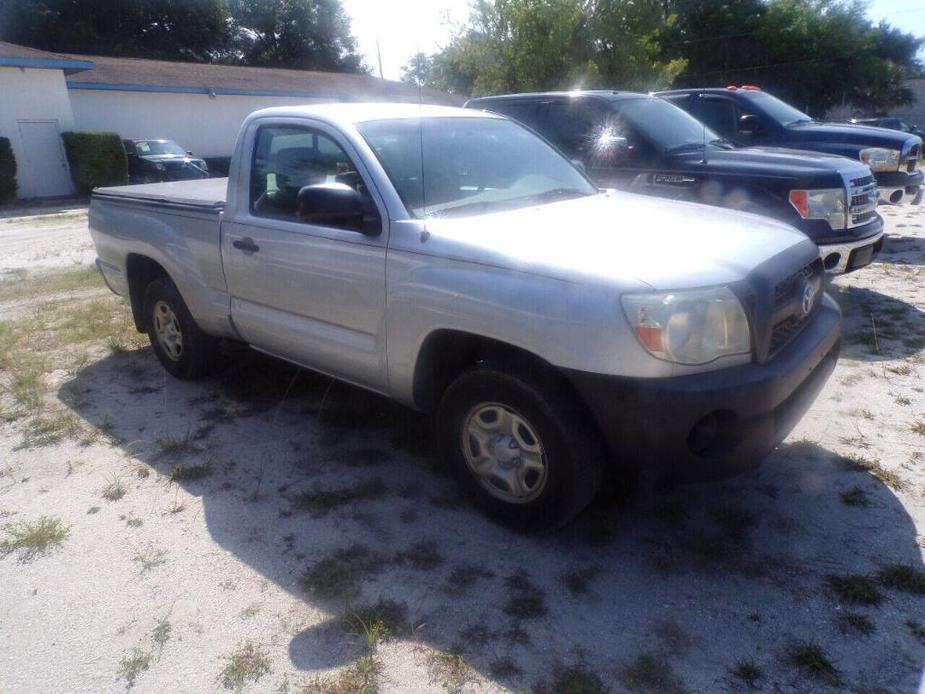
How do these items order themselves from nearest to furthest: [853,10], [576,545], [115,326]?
[576,545], [115,326], [853,10]

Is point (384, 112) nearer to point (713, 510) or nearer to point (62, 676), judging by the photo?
point (713, 510)

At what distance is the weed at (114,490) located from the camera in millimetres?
3775

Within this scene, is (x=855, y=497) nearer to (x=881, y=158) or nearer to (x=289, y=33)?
(x=881, y=158)

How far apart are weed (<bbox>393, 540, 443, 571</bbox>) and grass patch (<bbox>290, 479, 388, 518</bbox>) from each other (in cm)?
51

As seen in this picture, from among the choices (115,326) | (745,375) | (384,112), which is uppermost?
(384,112)

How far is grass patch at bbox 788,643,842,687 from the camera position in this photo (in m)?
2.48

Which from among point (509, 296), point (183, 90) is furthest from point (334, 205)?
point (183, 90)

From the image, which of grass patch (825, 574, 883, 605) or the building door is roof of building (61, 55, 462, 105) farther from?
grass patch (825, 574, 883, 605)

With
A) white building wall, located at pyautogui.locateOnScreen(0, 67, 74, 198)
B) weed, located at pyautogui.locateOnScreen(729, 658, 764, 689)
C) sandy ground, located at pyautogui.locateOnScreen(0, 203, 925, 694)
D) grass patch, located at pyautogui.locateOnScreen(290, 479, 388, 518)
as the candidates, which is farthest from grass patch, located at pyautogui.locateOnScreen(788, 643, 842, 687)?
white building wall, located at pyautogui.locateOnScreen(0, 67, 74, 198)

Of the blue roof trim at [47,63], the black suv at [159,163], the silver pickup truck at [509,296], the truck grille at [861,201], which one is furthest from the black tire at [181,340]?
the blue roof trim at [47,63]

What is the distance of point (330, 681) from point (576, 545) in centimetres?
122

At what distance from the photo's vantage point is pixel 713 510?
138 inches

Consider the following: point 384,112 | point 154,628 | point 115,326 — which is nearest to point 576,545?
point 154,628

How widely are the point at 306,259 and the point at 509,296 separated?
137 cm
